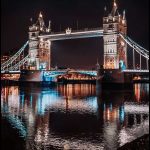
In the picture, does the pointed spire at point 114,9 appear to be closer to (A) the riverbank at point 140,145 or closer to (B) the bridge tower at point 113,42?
(B) the bridge tower at point 113,42

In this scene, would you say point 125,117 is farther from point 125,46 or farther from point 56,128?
point 125,46

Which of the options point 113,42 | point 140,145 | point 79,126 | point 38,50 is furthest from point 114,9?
point 140,145

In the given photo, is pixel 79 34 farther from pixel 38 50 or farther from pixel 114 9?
pixel 38 50

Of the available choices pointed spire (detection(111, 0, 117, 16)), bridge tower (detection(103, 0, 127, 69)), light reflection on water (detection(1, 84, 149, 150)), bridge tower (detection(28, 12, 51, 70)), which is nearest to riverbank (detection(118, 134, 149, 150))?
light reflection on water (detection(1, 84, 149, 150))

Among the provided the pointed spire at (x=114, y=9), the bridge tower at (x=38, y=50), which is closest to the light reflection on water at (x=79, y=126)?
the pointed spire at (x=114, y=9)

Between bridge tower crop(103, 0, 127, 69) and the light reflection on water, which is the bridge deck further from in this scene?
the light reflection on water

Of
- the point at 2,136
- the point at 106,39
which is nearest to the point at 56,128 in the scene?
the point at 2,136
